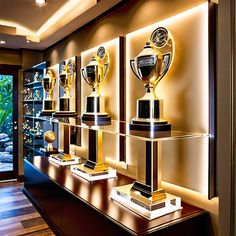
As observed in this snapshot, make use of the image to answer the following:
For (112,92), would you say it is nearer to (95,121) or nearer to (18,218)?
(95,121)

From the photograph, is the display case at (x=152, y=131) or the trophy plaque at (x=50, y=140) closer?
the display case at (x=152, y=131)

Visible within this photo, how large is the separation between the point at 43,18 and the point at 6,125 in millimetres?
2435

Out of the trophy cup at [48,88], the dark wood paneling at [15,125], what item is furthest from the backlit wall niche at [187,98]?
the dark wood paneling at [15,125]

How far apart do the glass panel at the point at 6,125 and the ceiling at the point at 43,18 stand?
34.6 inches

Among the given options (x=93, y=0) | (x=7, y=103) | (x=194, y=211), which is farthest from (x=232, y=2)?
(x=7, y=103)

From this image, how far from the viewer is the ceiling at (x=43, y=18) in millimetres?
2916

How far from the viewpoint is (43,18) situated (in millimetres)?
3551

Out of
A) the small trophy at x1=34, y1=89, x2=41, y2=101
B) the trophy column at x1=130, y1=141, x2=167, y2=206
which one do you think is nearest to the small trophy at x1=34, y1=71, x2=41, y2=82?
the small trophy at x1=34, y1=89, x2=41, y2=101

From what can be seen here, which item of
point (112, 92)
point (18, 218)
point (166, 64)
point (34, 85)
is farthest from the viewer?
point (34, 85)

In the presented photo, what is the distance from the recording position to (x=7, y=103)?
509cm

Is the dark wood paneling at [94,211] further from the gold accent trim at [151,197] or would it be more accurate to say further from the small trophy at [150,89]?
the small trophy at [150,89]

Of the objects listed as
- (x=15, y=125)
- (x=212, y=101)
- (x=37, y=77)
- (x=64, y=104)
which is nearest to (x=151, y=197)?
(x=212, y=101)

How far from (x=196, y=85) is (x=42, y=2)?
6.96 ft

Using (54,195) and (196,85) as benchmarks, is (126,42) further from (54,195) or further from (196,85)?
(54,195)
